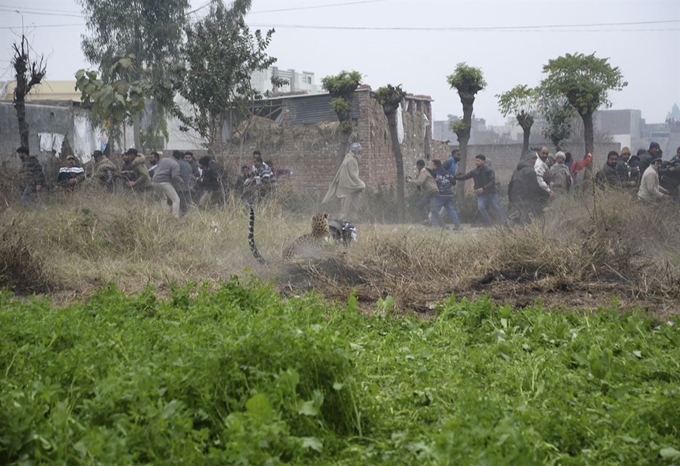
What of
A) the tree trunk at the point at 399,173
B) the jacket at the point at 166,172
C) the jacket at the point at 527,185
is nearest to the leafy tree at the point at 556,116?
the tree trunk at the point at 399,173

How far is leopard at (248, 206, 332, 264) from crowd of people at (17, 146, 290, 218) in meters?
2.83

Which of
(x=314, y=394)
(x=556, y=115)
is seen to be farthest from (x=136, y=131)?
(x=314, y=394)

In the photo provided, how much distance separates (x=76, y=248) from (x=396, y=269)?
4883 millimetres

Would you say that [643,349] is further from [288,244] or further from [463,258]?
[288,244]

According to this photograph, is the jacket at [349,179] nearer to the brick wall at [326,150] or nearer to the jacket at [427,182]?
the jacket at [427,182]

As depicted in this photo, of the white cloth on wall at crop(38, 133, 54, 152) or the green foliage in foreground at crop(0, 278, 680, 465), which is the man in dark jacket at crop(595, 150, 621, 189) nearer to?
the green foliage in foreground at crop(0, 278, 680, 465)

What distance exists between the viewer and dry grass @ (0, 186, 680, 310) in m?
8.41

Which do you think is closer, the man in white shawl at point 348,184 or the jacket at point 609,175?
the jacket at point 609,175

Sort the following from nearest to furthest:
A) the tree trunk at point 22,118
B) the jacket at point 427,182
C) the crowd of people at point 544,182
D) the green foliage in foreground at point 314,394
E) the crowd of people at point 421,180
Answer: the green foliage in foreground at point 314,394 < the crowd of people at point 544,182 < the crowd of people at point 421,180 < the jacket at point 427,182 < the tree trunk at point 22,118

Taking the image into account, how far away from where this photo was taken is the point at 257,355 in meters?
4.33

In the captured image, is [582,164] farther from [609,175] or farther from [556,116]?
[609,175]

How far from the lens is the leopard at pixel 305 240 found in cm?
1062

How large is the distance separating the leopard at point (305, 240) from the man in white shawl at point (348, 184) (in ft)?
15.1

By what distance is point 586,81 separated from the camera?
60.3 ft
